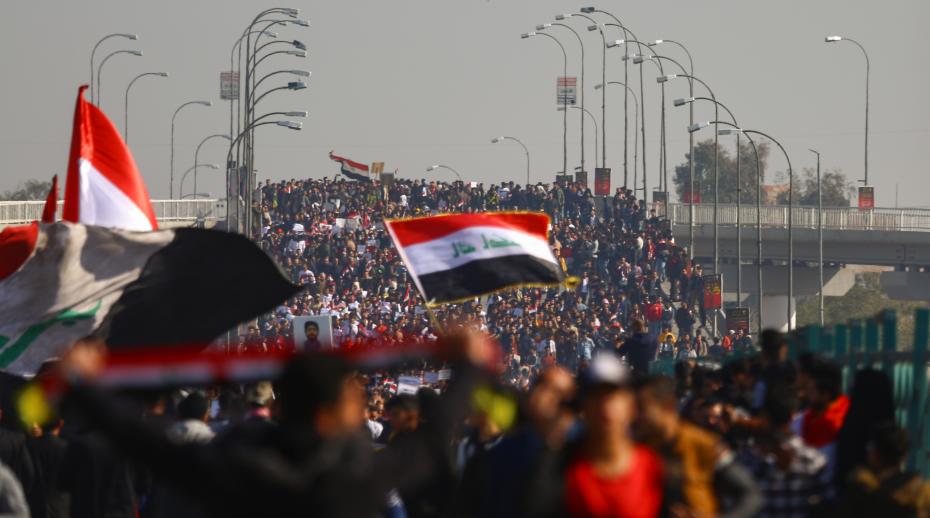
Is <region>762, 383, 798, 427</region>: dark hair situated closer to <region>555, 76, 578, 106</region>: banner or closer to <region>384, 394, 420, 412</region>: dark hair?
<region>384, 394, 420, 412</region>: dark hair

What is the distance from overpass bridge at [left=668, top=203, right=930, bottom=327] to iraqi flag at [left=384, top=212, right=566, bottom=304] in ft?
181

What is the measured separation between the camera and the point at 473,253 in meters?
15.6

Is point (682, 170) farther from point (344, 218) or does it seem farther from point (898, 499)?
point (898, 499)

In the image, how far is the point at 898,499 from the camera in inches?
325

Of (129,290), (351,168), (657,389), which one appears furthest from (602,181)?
(657,389)

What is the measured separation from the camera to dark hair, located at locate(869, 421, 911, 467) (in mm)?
8391

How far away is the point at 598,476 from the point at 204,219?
7427 centimetres

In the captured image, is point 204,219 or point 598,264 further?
point 204,219

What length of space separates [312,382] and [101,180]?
10948 millimetres

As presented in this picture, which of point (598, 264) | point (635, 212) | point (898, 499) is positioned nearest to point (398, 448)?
point (898, 499)

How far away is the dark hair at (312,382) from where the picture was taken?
538 centimetres

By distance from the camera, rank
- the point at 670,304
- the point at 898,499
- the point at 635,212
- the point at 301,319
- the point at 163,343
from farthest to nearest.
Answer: the point at 635,212
the point at 670,304
the point at 301,319
the point at 163,343
the point at 898,499

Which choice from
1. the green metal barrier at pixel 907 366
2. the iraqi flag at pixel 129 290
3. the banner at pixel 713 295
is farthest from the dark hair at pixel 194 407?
the banner at pixel 713 295

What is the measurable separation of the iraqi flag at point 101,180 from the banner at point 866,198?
59114mm
